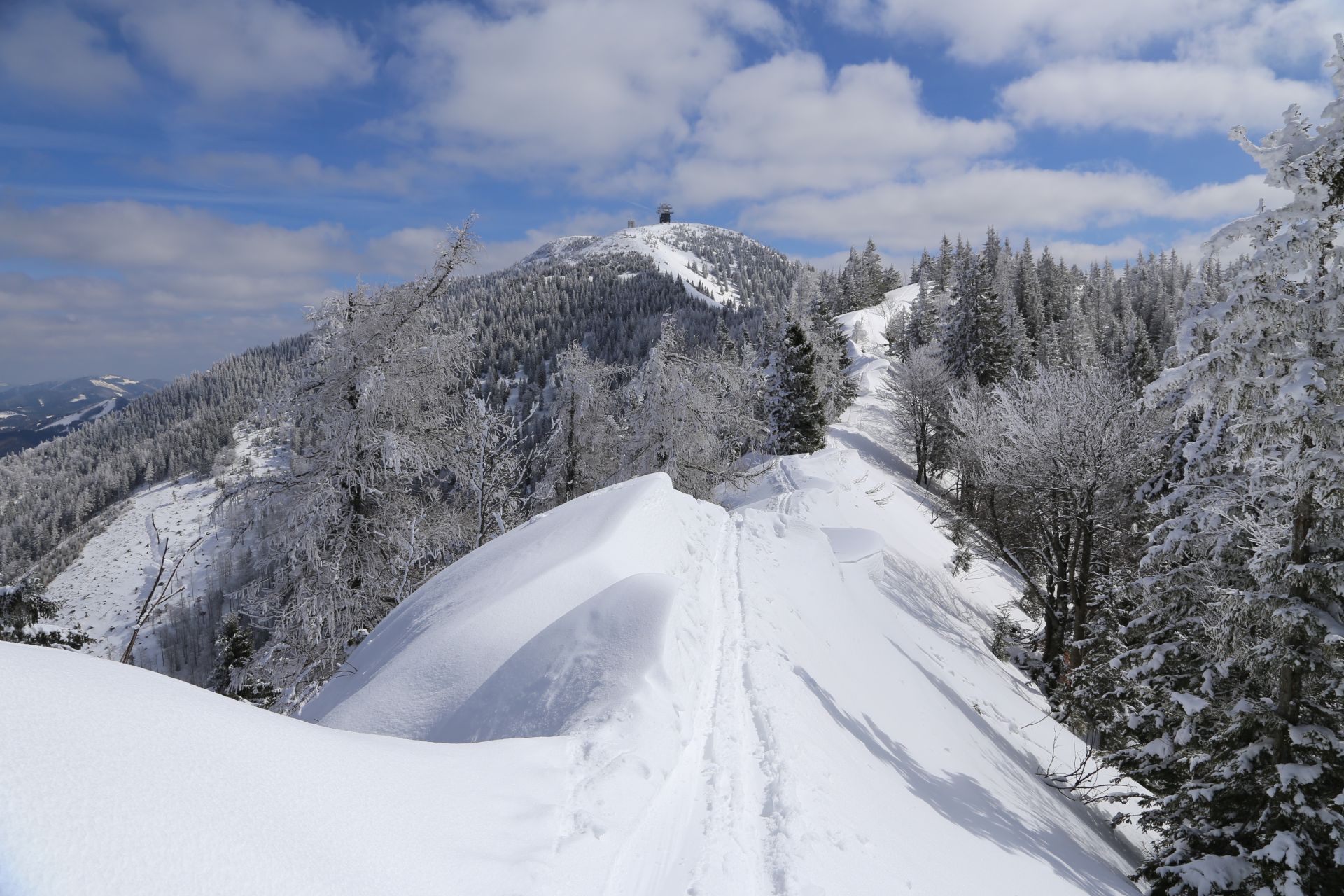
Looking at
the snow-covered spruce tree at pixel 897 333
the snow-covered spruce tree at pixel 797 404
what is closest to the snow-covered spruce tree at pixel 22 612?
the snow-covered spruce tree at pixel 797 404

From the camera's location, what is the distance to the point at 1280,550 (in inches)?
251

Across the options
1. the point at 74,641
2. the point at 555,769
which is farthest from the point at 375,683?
the point at 74,641

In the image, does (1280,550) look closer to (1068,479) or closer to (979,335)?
(1068,479)

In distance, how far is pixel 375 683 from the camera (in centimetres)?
601

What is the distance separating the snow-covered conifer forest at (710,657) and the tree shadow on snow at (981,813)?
0.07 meters

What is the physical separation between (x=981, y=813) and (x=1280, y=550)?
4.44 metres

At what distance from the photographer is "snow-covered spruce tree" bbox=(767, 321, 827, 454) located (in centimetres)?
3578

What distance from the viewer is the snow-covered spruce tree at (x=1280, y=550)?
5.89 meters

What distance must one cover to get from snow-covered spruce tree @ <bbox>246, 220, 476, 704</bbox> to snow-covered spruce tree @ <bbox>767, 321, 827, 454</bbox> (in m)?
27.7

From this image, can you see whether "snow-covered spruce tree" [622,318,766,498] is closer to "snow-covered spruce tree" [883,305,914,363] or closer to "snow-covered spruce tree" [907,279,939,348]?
"snow-covered spruce tree" [883,305,914,363]

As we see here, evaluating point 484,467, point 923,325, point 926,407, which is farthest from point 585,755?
point 923,325

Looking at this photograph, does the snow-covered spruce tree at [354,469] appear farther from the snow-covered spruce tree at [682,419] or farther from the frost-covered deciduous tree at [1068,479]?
the frost-covered deciduous tree at [1068,479]

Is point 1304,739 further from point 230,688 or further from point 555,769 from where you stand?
point 230,688

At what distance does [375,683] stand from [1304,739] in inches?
389
